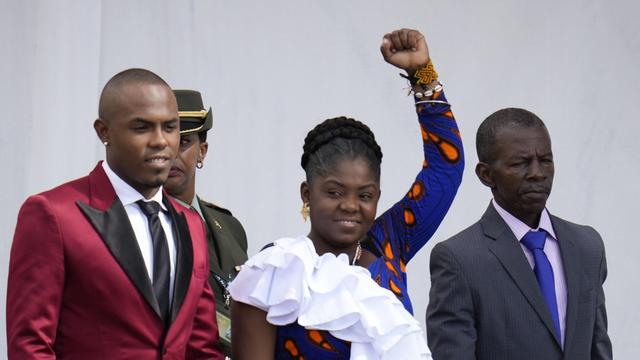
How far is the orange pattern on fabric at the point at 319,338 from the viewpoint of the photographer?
3.54m

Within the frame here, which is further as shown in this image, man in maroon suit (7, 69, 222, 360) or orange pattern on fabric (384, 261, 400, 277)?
orange pattern on fabric (384, 261, 400, 277)

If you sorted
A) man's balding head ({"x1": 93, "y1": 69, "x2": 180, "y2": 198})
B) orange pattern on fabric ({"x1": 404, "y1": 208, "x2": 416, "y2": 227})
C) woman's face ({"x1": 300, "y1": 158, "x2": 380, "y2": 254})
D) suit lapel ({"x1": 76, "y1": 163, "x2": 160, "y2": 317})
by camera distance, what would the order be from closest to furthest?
suit lapel ({"x1": 76, "y1": 163, "x2": 160, "y2": 317}), man's balding head ({"x1": 93, "y1": 69, "x2": 180, "y2": 198}), woman's face ({"x1": 300, "y1": 158, "x2": 380, "y2": 254}), orange pattern on fabric ({"x1": 404, "y1": 208, "x2": 416, "y2": 227})

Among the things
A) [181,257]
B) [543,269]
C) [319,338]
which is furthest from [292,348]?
[543,269]

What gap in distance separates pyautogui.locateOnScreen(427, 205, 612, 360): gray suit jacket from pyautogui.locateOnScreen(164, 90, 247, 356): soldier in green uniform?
2.56 feet

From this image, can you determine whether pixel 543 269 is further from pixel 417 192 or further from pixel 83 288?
pixel 83 288

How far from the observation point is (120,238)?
347cm

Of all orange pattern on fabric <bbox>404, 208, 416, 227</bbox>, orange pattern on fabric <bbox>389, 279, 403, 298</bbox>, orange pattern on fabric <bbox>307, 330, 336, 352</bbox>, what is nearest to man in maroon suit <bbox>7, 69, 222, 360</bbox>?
orange pattern on fabric <bbox>307, 330, 336, 352</bbox>

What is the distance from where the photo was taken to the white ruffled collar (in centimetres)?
349

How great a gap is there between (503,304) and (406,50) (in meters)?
0.92

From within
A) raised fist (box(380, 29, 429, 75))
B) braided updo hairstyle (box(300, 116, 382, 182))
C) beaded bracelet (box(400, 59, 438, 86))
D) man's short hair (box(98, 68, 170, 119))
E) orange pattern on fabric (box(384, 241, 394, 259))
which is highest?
raised fist (box(380, 29, 429, 75))

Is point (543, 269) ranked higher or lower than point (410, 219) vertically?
lower

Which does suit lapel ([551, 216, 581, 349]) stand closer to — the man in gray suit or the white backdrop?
the man in gray suit

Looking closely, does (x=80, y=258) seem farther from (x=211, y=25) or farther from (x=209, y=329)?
(x=211, y=25)

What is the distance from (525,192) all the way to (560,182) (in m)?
2.59
